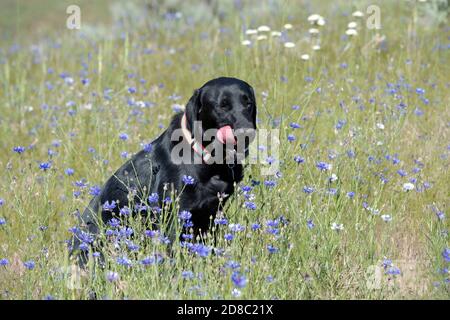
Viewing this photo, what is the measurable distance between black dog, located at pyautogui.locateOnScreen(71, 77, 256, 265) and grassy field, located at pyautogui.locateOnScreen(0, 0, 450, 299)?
0.16 metres

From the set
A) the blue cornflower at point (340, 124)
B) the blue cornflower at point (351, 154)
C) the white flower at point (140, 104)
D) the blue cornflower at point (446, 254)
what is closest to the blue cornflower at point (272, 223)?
the blue cornflower at point (446, 254)

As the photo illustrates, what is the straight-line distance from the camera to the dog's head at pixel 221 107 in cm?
408

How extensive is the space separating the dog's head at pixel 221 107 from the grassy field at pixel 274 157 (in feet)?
0.89

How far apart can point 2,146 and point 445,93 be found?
3.98m

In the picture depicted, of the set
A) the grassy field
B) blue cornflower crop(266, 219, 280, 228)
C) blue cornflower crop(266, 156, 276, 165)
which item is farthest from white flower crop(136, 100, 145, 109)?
blue cornflower crop(266, 219, 280, 228)

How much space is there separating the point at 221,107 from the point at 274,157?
484mm

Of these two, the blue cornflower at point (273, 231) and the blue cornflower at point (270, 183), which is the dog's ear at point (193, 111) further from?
the blue cornflower at point (273, 231)

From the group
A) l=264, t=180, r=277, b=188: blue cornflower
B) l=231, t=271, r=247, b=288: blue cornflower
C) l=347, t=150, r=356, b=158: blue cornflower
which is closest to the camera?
l=231, t=271, r=247, b=288: blue cornflower

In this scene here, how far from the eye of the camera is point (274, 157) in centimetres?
427

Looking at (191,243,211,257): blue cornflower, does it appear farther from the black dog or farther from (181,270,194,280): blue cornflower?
the black dog

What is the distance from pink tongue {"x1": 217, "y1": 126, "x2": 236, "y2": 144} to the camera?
12.9ft

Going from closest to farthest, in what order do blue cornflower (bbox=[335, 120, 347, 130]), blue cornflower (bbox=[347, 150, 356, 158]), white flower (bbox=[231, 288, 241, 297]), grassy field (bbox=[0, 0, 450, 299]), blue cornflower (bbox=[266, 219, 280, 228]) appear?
white flower (bbox=[231, 288, 241, 297]), grassy field (bbox=[0, 0, 450, 299]), blue cornflower (bbox=[266, 219, 280, 228]), blue cornflower (bbox=[347, 150, 356, 158]), blue cornflower (bbox=[335, 120, 347, 130])

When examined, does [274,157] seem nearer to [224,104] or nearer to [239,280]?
[224,104]

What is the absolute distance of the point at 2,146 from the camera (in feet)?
19.6
